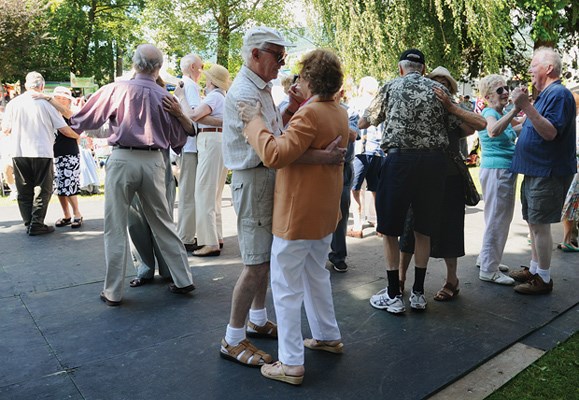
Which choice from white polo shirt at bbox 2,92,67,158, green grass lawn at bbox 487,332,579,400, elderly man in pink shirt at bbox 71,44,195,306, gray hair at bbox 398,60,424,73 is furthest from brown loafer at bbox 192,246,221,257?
green grass lawn at bbox 487,332,579,400

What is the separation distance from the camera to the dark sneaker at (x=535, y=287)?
458 cm

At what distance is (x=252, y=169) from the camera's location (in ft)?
10.2

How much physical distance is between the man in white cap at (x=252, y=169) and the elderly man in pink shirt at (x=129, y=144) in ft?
3.93

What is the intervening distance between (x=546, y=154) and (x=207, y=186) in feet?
11.1

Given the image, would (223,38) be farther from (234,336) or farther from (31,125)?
(234,336)

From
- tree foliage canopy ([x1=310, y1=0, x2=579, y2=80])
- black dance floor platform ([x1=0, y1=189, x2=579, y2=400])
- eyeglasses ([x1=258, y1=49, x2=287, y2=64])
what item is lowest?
black dance floor platform ([x1=0, y1=189, x2=579, y2=400])

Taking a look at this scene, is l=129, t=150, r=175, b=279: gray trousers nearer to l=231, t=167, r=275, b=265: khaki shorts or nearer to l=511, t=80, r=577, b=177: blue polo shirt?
l=231, t=167, r=275, b=265: khaki shorts

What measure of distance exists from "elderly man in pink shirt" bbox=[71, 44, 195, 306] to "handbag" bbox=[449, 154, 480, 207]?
88.4 inches

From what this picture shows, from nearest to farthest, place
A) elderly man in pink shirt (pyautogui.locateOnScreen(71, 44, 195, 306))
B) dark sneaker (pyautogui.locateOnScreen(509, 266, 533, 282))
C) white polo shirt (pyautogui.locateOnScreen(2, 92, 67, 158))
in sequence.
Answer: elderly man in pink shirt (pyautogui.locateOnScreen(71, 44, 195, 306)) < dark sneaker (pyautogui.locateOnScreen(509, 266, 533, 282)) < white polo shirt (pyautogui.locateOnScreen(2, 92, 67, 158))

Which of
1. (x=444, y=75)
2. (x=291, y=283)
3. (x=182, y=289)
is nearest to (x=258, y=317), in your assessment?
Result: (x=291, y=283)

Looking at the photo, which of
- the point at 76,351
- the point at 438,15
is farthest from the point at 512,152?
the point at 438,15

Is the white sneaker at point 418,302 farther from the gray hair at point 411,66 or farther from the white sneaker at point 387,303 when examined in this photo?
the gray hair at point 411,66

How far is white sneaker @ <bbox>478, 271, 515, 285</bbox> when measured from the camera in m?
4.85

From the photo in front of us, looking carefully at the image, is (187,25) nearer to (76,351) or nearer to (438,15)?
(438,15)
